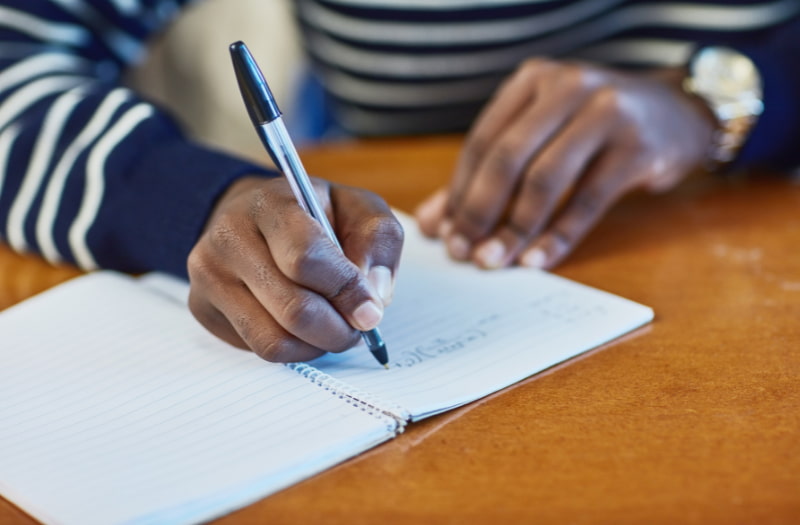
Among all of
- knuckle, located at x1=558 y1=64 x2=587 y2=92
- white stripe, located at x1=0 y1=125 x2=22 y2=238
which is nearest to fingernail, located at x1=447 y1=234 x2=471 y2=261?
knuckle, located at x1=558 y1=64 x2=587 y2=92

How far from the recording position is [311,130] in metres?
1.58

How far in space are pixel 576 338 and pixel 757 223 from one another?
29 centimetres

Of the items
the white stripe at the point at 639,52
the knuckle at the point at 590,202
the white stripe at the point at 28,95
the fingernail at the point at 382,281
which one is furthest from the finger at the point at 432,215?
the white stripe at the point at 639,52

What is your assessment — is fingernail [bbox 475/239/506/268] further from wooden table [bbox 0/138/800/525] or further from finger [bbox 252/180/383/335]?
finger [bbox 252/180/383/335]

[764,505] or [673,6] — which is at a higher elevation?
[673,6]

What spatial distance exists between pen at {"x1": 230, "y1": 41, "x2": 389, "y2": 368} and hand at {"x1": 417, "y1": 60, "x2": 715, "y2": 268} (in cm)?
20

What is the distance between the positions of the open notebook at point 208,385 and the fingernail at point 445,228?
60 mm

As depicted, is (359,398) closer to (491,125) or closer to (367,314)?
(367,314)

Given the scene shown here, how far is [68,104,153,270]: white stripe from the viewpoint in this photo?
0.64 meters

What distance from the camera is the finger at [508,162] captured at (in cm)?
65

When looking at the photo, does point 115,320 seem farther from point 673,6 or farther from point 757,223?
point 673,6

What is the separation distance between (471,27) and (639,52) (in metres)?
0.22

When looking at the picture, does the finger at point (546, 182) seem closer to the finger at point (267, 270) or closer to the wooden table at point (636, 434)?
the wooden table at point (636, 434)

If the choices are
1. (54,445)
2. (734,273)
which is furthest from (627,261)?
(54,445)
